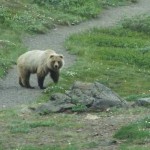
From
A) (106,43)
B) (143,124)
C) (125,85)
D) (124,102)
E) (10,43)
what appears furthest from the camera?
(106,43)

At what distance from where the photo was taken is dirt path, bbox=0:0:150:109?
23.3 meters

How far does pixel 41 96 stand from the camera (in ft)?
77.5

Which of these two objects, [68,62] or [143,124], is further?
[68,62]

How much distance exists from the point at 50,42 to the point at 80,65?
645 cm

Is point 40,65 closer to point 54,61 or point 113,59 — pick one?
point 54,61

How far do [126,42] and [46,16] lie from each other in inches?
274

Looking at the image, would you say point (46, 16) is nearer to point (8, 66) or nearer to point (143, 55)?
point (143, 55)

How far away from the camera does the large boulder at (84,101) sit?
18.3m

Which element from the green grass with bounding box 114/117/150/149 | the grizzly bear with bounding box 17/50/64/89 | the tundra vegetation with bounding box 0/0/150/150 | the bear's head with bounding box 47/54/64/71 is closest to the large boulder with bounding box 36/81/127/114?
the tundra vegetation with bounding box 0/0/150/150

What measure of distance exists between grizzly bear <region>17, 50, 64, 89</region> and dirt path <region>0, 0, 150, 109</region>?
0.43 m

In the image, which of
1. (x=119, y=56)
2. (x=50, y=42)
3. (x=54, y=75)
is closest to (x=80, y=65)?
(x=119, y=56)

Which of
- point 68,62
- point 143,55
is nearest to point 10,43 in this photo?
point 68,62

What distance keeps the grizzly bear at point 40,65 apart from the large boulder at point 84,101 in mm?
4644

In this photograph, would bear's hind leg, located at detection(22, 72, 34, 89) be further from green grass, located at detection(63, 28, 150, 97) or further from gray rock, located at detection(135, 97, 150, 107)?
gray rock, located at detection(135, 97, 150, 107)
